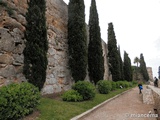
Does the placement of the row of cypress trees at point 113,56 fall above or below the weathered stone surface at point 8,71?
above

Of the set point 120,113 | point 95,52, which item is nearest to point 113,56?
point 95,52

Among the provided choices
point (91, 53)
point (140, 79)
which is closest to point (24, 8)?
point (91, 53)

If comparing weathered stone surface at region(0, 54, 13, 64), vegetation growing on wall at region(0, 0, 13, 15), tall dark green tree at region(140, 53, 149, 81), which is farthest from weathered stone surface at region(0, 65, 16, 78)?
tall dark green tree at region(140, 53, 149, 81)

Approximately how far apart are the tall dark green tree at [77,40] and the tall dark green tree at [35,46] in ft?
11.5

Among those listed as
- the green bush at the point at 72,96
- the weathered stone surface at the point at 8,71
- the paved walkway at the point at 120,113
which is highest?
the weathered stone surface at the point at 8,71

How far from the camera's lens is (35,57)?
244 inches

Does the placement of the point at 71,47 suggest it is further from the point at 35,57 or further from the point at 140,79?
the point at 140,79

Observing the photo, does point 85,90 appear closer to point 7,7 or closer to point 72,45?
point 72,45

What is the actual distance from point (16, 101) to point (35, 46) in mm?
2874

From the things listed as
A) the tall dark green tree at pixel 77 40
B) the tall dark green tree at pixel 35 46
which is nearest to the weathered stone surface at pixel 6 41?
the tall dark green tree at pixel 35 46

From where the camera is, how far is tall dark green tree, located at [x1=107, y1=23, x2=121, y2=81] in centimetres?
2052

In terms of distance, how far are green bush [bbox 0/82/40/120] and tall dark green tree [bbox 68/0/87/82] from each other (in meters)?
5.29

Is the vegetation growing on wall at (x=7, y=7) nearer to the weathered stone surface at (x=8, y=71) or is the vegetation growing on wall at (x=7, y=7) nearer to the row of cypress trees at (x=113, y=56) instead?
the weathered stone surface at (x=8, y=71)

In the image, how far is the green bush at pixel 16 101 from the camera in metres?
3.62
